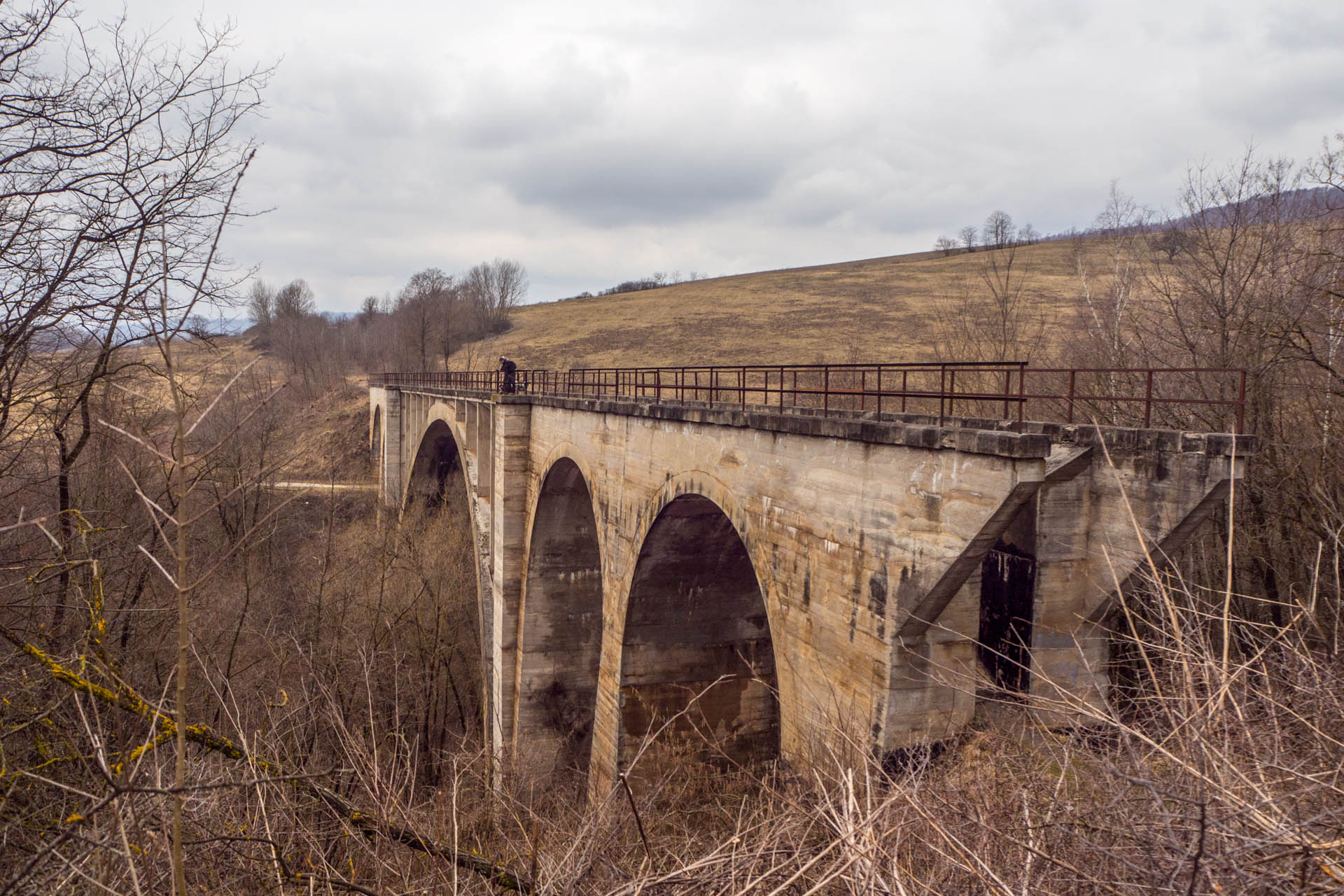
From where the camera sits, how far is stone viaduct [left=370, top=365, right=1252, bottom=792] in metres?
6.41

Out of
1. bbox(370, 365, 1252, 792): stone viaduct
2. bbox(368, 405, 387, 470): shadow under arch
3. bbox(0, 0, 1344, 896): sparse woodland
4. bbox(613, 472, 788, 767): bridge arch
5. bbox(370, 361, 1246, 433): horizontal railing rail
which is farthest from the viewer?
bbox(368, 405, 387, 470): shadow under arch

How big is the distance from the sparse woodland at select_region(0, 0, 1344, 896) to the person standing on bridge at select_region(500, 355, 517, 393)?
6313 mm

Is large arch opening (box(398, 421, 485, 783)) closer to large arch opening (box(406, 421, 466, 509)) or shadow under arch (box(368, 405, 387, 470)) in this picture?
large arch opening (box(406, 421, 466, 509))

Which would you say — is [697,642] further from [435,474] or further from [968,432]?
[435,474]

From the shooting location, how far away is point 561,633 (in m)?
19.6

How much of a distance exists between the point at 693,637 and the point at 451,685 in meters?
10.4

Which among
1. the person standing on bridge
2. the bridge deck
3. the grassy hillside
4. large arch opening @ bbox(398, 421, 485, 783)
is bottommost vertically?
large arch opening @ bbox(398, 421, 485, 783)

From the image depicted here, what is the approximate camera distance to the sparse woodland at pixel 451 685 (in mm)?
3053

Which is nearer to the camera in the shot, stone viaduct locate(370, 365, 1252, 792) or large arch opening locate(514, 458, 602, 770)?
stone viaduct locate(370, 365, 1252, 792)

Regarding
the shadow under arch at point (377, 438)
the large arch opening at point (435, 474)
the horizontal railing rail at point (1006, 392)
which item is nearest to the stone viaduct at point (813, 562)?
the horizontal railing rail at point (1006, 392)

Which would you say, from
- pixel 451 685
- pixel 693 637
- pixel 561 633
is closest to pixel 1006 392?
pixel 693 637

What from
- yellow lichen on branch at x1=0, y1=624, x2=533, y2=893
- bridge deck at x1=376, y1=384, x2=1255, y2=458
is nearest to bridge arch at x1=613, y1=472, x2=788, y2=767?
bridge deck at x1=376, y1=384, x2=1255, y2=458

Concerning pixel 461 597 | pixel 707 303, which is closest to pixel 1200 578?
pixel 461 597

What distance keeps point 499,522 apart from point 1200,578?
50.9ft
